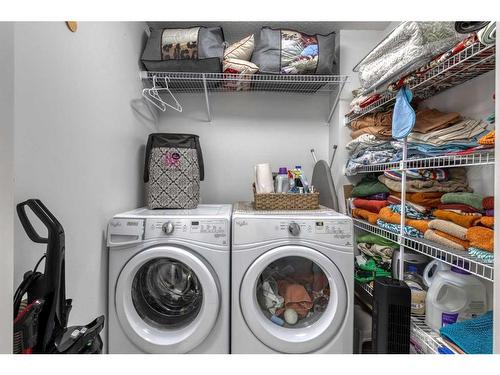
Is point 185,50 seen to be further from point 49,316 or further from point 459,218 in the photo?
point 459,218

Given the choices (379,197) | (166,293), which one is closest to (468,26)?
(379,197)

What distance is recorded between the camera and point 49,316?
2.05 feet

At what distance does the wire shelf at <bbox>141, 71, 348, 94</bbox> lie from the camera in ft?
6.07

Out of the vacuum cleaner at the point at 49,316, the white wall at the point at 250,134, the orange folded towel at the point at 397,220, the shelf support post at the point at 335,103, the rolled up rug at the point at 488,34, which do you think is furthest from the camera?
the white wall at the point at 250,134

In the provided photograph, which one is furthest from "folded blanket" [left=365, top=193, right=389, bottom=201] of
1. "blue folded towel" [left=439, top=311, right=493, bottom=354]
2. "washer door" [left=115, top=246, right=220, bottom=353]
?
"washer door" [left=115, top=246, right=220, bottom=353]

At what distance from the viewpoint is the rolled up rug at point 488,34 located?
2.69 feet

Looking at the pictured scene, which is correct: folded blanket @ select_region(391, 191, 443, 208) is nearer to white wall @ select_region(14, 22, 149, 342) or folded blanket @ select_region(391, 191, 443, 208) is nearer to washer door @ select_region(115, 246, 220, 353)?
washer door @ select_region(115, 246, 220, 353)

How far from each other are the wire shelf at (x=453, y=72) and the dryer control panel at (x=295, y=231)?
2.50ft

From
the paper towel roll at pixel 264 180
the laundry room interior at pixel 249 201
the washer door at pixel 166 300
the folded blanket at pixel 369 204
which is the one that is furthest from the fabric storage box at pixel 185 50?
the folded blanket at pixel 369 204

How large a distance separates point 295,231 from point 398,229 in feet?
1.78

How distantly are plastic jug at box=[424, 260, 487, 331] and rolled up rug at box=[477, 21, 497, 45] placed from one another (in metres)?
0.87

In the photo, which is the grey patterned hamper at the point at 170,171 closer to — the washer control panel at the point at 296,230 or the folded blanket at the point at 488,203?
the washer control panel at the point at 296,230

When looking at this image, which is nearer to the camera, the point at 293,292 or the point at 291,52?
the point at 293,292
